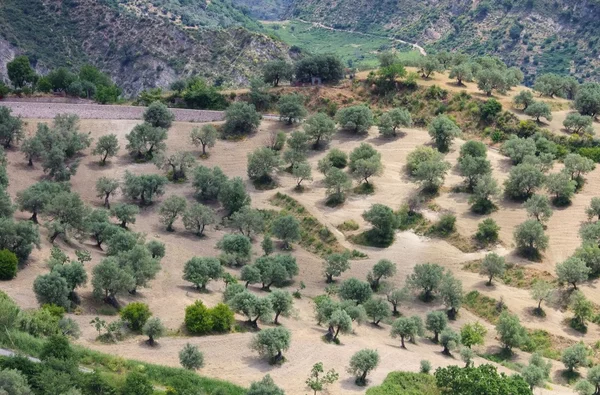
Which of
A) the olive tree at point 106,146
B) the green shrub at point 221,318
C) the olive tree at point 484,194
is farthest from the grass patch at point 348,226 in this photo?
the olive tree at point 106,146

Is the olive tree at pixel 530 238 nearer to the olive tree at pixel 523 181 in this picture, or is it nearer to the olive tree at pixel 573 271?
the olive tree at pixel 573 271

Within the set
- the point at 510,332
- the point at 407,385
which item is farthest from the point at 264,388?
the point at 510,332

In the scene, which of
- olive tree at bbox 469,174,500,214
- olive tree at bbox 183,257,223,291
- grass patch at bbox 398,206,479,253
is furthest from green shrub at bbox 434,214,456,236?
olive tree at bbox 183,257,223,291

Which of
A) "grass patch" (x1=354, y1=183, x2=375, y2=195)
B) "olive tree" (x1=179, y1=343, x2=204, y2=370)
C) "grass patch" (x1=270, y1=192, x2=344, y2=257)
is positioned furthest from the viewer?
"grass patch" (x1=354, y1=183, x2=375, y2=195)

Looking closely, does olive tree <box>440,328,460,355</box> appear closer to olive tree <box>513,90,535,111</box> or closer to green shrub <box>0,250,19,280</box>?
green shrub <box>0,250,19,280</box>

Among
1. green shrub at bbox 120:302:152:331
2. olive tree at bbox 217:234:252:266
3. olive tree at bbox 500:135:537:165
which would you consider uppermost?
olive tree at bbox 500:135:537:165

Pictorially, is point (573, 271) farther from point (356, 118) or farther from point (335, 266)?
point (356, 118)

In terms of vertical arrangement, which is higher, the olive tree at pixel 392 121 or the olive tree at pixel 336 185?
the olive tree at pixel 392 121
